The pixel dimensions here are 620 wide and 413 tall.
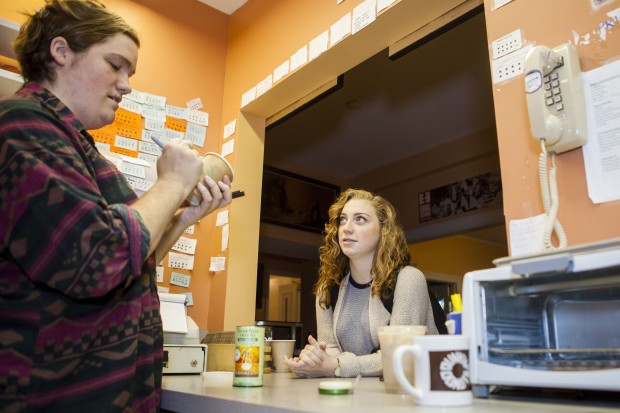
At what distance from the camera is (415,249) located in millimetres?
6016

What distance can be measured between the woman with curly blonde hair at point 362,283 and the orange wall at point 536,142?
0.57m

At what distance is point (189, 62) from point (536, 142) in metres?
2.06

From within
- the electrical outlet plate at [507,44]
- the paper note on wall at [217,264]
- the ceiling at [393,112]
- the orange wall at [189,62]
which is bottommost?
the paper note on wall at [217,264]

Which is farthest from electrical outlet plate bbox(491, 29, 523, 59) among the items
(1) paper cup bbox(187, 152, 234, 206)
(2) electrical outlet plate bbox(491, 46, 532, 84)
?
(1) paper cup bbox(187, 152, 234, 206)

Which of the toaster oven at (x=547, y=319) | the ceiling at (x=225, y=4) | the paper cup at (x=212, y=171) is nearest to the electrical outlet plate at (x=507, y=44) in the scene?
the toaster oven at (x=547, y=319)

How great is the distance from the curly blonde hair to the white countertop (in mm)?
792

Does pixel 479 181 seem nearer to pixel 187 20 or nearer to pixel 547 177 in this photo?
pixel 187 20

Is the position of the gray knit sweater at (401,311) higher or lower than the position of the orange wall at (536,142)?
lower

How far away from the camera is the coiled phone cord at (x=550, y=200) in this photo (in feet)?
3.60

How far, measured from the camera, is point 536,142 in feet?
4.09

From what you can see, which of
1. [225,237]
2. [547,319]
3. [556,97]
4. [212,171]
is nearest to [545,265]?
[547,319]

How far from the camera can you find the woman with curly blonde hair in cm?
171

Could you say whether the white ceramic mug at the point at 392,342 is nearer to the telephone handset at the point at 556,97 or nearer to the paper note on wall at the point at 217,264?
the telephone handset at the point at 556,97

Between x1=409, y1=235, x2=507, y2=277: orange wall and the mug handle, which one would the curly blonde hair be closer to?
the mug handle
